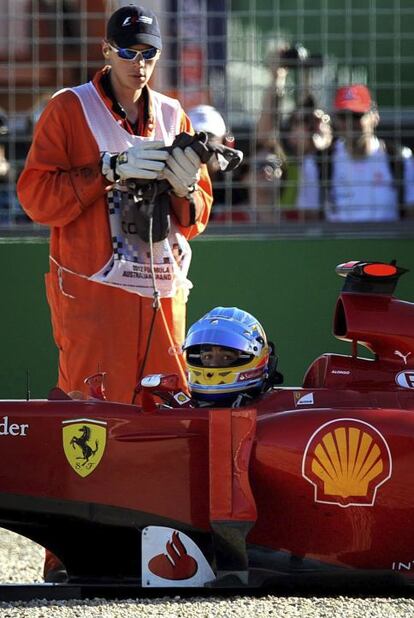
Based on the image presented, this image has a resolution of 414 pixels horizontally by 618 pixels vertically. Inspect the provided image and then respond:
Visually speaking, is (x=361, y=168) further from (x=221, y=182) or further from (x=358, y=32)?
(x=358, y=32)

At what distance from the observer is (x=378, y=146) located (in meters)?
7.65

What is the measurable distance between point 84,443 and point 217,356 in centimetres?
62

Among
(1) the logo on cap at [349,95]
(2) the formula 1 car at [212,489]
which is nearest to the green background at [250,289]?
(1) the logo on cap at [349,95]

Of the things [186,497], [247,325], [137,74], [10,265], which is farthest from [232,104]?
[186,497]

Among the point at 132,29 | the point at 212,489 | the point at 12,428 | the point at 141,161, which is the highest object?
the point at 132,29

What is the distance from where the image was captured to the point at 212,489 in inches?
175

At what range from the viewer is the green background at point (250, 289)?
25.2 feet

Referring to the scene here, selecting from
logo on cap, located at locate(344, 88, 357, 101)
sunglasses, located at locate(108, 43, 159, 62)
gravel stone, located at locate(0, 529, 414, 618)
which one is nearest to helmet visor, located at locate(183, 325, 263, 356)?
gravel stone, located at locate(0, 529, 414, 618)

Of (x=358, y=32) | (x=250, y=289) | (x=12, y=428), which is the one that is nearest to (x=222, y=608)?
(x=12, y=428)

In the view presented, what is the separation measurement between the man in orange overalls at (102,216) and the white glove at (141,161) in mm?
145

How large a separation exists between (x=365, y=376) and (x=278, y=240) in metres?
2.87

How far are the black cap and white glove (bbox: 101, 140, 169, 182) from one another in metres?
0.46

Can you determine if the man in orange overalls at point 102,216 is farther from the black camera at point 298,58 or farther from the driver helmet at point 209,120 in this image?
the black camera at point 298,58

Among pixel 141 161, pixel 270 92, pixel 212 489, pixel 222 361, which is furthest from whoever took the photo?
pixel 270 92
